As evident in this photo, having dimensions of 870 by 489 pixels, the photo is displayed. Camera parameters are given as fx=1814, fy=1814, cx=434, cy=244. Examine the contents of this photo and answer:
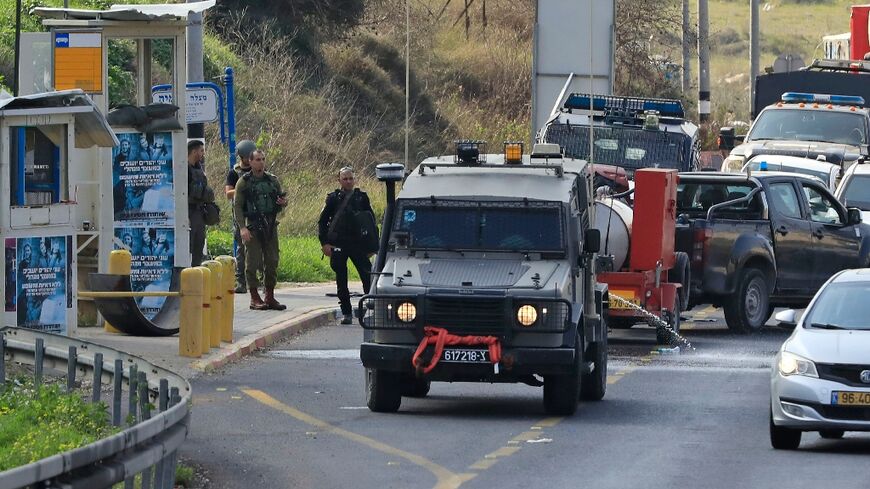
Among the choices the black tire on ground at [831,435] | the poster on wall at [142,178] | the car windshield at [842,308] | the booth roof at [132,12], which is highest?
the booth roof at [132,12]

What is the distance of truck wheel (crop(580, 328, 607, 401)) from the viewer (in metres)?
15.8

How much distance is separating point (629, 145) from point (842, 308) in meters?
13.6

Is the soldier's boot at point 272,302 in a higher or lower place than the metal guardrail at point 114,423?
lower

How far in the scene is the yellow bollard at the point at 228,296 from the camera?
1853 cm

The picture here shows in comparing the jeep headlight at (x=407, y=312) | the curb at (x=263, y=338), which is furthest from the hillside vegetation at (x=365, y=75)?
the jeep headlight at (x=407, y=312)

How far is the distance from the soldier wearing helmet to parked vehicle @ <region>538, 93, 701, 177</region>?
5.56 metres

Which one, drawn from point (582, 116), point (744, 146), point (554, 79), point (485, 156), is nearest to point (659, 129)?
point (582, 116)

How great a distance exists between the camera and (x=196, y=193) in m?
21.2

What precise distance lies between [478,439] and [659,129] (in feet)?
48.7

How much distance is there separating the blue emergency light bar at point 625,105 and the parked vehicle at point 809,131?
12.8 ft

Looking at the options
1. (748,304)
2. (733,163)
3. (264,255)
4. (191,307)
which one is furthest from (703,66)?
(191,307)

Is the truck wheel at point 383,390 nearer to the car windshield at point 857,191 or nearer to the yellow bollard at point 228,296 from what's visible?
the yellow bollard at point 228,296

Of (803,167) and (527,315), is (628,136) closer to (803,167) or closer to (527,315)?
(803,167)

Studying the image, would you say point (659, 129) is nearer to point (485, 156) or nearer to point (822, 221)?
point (822, 221)
